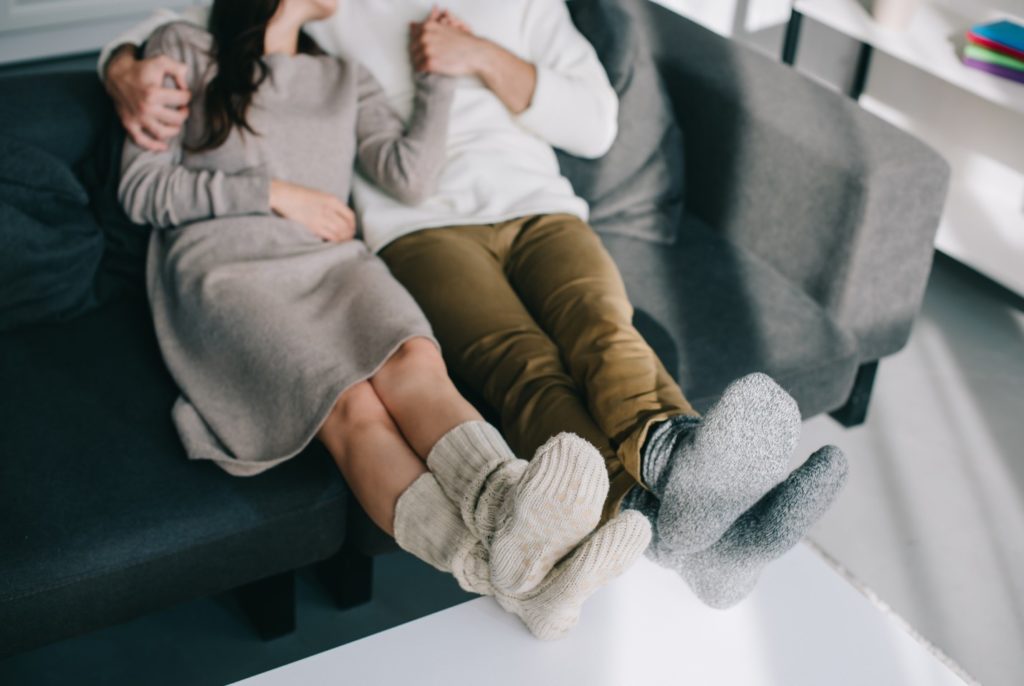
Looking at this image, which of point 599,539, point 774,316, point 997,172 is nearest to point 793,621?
point 599,539

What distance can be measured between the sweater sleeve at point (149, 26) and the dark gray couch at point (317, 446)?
0.06 m

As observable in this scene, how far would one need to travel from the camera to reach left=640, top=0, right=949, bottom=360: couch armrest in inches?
74.3

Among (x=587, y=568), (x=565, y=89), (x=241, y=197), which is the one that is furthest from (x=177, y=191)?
(x=587, y=568)

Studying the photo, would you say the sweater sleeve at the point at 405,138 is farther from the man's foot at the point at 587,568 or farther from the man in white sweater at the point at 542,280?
the man's foot at the point at 587,568

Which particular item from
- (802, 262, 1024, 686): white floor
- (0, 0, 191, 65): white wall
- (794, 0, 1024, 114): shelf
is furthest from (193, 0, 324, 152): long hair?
(0, 0, 191, 65): white wall

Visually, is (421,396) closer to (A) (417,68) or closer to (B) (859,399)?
(A) (417,68)

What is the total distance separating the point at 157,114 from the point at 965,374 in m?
1.70

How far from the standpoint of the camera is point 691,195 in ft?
7.25

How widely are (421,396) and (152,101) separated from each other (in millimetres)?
652

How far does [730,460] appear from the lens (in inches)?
46.6

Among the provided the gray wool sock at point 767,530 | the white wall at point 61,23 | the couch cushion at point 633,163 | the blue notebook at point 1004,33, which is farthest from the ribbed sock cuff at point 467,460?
the white wall at point 61,23

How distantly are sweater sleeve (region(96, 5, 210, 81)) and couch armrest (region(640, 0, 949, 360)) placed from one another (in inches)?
35.2

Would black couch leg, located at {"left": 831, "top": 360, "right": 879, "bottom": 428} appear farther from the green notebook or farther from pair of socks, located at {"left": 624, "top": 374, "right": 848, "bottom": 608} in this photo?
pair of socks, located at {"left": 624, "top": 374, "right": 848, "bottom": 608}

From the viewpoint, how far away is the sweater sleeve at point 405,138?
5.89 ft
